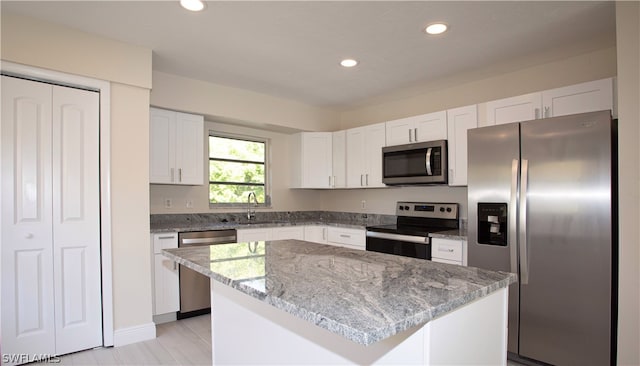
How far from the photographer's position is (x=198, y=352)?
277cm

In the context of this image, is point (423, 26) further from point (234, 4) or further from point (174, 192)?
point (174, 192)

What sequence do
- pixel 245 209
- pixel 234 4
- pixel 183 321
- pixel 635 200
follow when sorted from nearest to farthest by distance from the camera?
pixel 635 200 → pixel 234 4 → pixel 183 321 → pixel 245 209

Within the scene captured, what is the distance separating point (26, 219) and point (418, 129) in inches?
140

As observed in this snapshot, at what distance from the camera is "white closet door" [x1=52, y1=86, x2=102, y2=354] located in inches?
105

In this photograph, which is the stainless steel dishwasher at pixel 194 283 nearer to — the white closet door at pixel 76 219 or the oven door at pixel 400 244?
the white closet door at pixel 76 219

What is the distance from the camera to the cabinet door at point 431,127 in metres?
3.65

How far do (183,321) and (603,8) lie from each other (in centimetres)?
419

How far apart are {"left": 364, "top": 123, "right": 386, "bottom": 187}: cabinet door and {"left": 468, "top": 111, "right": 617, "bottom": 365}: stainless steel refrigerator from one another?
5.12ft

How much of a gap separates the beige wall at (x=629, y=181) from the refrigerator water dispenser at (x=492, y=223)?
0.70 m

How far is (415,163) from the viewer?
3789mm

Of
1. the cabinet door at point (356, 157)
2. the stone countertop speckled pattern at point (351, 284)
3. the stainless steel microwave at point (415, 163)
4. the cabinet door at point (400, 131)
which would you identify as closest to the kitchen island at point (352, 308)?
the stone countertop speckled pattern at point (351, 284)

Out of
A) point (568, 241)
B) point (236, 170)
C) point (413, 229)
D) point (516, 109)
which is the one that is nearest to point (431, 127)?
point (516, 109)

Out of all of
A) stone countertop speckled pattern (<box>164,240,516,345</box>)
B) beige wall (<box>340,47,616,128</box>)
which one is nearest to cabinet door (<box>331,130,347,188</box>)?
beige wall (<box>340,47,616,128</box>)

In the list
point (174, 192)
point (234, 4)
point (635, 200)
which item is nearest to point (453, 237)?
point (635, 200)
